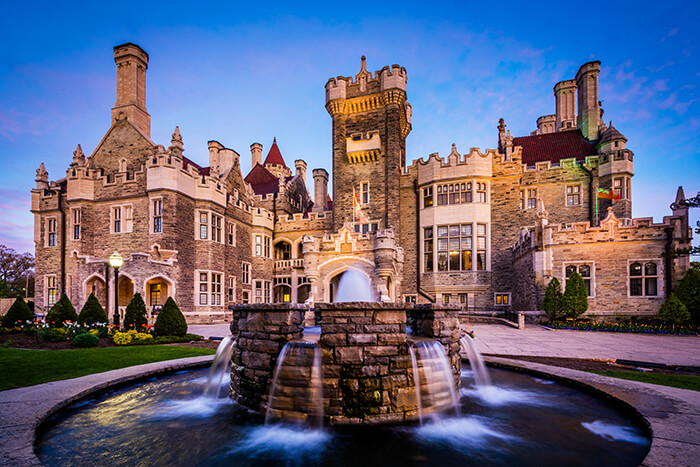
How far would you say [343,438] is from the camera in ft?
16.9

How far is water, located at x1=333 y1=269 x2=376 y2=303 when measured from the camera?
76.8 ft

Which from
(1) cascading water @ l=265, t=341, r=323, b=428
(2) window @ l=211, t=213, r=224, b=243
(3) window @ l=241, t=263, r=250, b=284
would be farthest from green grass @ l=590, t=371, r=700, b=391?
(3) window @ l=241, t=263, r=250, b=284

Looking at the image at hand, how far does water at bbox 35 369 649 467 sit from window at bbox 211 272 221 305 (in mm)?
19835

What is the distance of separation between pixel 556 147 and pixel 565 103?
23.0 ft

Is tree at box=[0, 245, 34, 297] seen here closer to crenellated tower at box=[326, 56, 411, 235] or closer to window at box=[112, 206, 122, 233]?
window at box=[112, 206, 122, 233]

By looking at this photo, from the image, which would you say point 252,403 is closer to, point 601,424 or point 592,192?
point 601,424

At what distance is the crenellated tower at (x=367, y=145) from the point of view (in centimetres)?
2858

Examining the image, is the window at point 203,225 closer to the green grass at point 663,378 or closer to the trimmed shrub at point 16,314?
the trimmed shrub at point 16,314

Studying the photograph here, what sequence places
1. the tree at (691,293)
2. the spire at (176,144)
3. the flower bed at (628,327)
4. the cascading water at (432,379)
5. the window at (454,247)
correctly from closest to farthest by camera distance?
the cascading water at (432,379) < the flower bed at (628,327) < the tree at (691,293) < the spire at (176,144) < the window at (454,247)

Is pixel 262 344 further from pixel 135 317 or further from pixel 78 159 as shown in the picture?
pixel 78 159

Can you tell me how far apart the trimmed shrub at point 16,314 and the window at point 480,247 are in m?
27.1

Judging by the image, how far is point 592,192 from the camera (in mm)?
25766

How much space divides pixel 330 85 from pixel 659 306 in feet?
92.0

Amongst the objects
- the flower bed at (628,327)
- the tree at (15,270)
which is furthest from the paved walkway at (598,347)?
the tree at (15,270)
